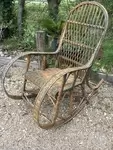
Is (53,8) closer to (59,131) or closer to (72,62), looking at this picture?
(72,62)

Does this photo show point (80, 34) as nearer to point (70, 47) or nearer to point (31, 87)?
point (70, 47)

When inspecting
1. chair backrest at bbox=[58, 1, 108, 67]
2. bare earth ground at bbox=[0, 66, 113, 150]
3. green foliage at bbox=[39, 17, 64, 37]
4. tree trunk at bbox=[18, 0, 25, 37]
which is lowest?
bare earth ground at bbox=[0, 66, 113, 150]

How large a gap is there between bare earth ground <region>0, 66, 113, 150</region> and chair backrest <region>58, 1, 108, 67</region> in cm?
60

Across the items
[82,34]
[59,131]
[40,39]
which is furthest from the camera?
[40,39]

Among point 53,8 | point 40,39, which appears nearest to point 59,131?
point 40,39

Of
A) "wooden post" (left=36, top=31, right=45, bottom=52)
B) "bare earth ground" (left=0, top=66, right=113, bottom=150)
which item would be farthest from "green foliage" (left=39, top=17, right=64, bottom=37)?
"bare earth ground" (left=0, top=66, right=113, bottom=150)

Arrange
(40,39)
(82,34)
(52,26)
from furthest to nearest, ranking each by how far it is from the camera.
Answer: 1. (52,26)
2. (40,39)
3. (82,34)

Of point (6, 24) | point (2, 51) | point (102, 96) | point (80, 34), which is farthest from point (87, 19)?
point (6, 24)

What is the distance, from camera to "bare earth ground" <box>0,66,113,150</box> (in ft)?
9.82

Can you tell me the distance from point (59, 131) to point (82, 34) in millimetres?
1161

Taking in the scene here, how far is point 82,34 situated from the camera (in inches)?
142

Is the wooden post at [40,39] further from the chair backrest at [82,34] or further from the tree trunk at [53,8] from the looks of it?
the tree trunk at [53,8]

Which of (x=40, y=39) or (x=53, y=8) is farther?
(x=53, y=8)

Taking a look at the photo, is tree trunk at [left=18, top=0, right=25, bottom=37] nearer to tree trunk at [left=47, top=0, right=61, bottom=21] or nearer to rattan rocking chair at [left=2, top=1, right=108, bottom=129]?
tree trunk at [left=47, top=0, right=61, bottom=21]
